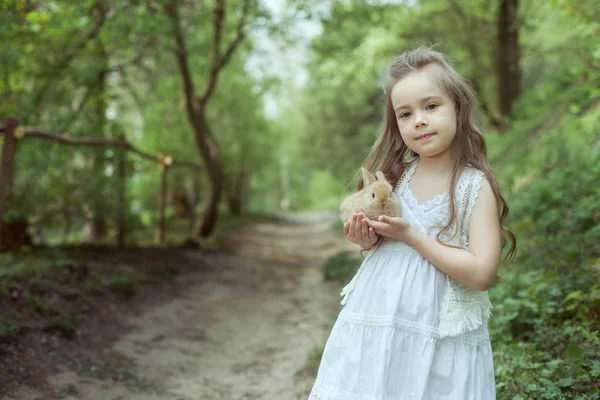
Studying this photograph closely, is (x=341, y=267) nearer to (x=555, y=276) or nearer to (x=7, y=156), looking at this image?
(x=555, y=276)

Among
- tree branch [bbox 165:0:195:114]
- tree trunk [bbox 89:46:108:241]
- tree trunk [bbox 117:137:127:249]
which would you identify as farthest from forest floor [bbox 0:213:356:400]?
tree branch [bbox 165:0:195:114]

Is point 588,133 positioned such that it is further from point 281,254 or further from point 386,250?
point 281,254

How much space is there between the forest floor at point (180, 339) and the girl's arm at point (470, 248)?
2.31m

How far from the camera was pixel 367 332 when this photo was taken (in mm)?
1886

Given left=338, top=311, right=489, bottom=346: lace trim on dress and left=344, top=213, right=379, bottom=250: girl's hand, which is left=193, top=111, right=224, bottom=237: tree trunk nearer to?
left=344, top=213, right=379, bottom=250: girl's hand

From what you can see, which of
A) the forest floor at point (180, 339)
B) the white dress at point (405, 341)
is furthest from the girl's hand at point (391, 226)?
the forest floor at point (180, 339)

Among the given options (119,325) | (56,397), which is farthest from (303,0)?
(56,397)

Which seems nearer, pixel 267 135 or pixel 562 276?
pixel 562 276

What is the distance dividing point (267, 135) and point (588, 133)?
16833mm

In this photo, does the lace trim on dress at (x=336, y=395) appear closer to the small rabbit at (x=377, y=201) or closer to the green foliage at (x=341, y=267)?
the small rabbit at (x=377, y=201)

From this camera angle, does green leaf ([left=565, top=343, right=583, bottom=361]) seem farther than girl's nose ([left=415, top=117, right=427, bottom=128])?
Yes

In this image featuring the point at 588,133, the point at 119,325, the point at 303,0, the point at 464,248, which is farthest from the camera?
the point at 303,0

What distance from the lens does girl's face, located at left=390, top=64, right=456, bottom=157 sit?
6.59 ft

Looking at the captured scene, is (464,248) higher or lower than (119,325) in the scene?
higher
